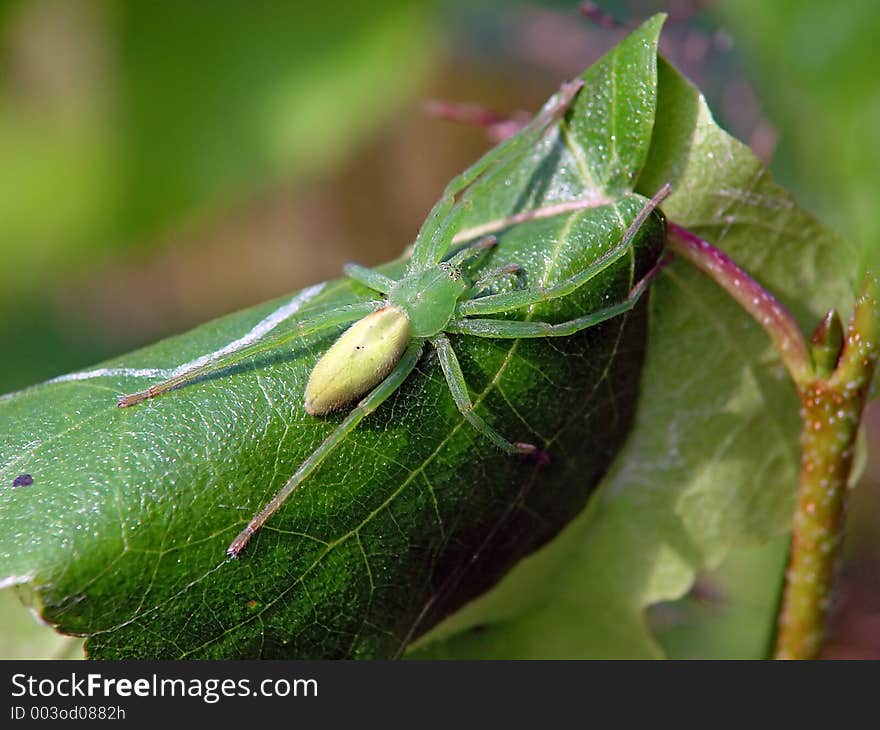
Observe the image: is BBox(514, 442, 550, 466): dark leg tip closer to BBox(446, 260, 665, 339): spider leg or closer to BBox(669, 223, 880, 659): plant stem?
BBox(446, 260, 665, 339): spider leg

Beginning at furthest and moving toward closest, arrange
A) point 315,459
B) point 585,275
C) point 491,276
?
point 491,276, point 585,275, point 315,459

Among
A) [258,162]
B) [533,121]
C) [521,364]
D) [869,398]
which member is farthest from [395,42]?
[869,398]

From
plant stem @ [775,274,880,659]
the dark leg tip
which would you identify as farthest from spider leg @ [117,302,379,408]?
plant stem @ [775,274,880,659]

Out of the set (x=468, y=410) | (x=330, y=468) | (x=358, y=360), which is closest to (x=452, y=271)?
(x=358, y=360)

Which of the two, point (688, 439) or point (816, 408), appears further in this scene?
point (688, 439)

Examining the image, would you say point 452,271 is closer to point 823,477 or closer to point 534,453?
point 534,453

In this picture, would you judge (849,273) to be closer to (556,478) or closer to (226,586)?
(556,478)
